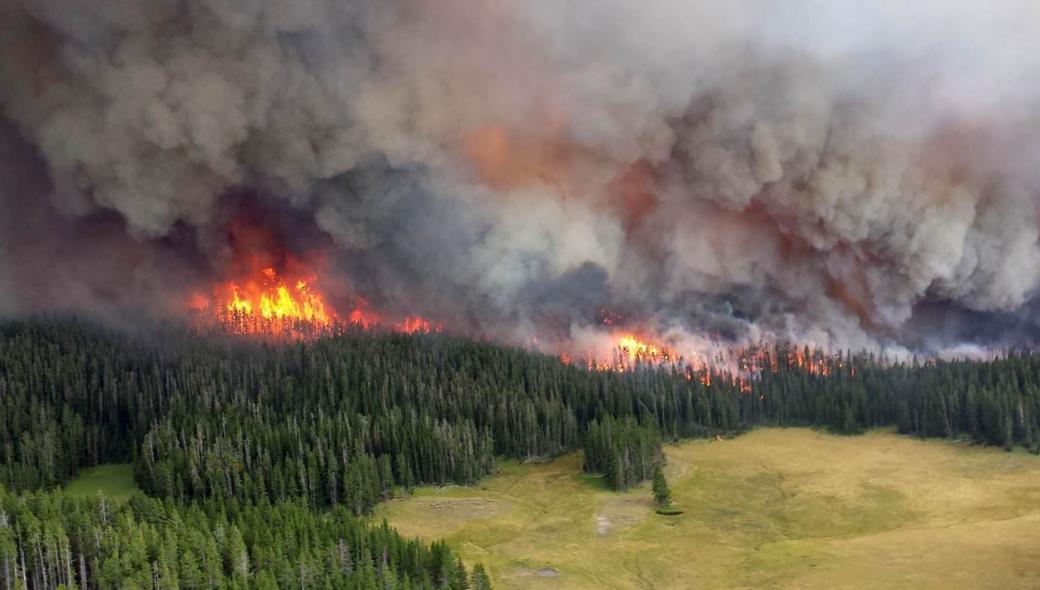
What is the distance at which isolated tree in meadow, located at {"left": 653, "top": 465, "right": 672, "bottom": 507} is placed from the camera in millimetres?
121875

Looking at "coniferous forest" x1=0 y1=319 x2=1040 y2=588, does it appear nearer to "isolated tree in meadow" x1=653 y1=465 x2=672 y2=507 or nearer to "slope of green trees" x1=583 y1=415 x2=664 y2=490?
"slope of green trees" x1=583 y1=415 x2=664 y2=490

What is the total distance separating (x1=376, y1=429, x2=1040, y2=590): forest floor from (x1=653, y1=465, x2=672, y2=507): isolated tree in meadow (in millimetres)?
1726

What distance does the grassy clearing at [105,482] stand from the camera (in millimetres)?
140250

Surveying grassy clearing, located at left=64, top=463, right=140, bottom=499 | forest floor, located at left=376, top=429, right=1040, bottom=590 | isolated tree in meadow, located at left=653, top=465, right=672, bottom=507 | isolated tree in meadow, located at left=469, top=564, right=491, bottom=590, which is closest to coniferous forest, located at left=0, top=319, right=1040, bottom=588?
isolated tree in meadow, located at left=469, top=564, right=491, bottom=590

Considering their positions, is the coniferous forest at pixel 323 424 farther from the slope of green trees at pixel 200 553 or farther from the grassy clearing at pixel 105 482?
the grassy clearing at pixel 105 482

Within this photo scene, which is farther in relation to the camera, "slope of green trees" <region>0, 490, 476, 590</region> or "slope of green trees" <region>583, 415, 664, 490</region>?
"slope of green trees" <region>583, 415, 664, 490</region>

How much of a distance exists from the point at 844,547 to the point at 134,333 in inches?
5712

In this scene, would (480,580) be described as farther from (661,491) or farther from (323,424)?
(323,424)

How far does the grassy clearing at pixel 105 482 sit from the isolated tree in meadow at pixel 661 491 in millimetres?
69158

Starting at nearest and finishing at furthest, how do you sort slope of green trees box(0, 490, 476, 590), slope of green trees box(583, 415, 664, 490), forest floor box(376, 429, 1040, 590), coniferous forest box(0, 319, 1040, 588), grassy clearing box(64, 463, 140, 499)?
slope of green trees box(0, 490, 476, 590) < coniferous forest box(0, 319, 1040, 588) < forest floor box(376, 429, 1040, 590) < slope of green trees box(583, 415, 664, 490) < grassy clearing box(64, 463, 140, 499)

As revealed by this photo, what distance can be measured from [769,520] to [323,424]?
6464 centimetres

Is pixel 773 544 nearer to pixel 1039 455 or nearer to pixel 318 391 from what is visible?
pixel 1039 455

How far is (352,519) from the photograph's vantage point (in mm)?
105312

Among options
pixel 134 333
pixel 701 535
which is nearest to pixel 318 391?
pixel 134 333
